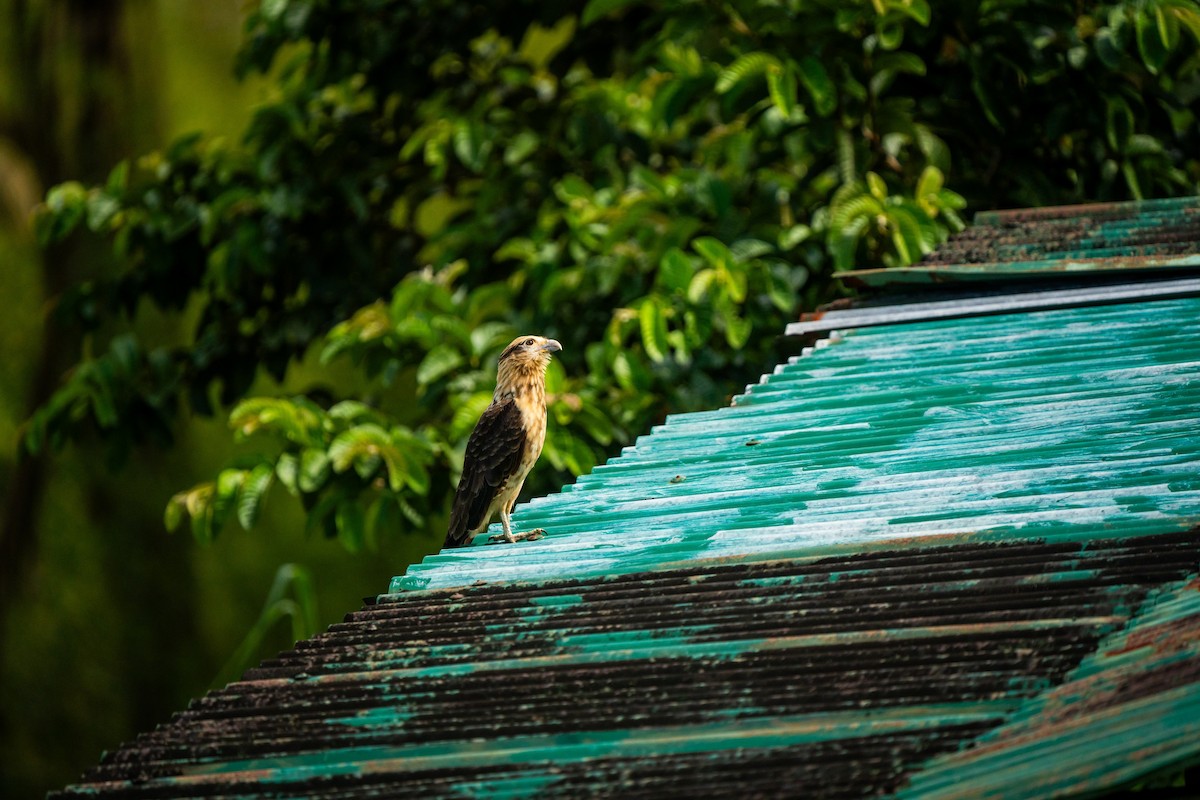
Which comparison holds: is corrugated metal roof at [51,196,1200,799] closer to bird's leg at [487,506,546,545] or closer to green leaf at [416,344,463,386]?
bird's leg at [487,506,546,545]

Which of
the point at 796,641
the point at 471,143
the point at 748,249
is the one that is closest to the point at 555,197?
the point at 471,143

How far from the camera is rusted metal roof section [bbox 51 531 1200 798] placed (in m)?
2.34

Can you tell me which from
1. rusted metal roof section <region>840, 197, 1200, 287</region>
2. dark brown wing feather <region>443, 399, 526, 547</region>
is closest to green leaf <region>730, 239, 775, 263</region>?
A: rusted metal roof section <region>840, 197, 1200, 287</region>

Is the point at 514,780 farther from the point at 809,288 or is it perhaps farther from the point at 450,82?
the point at 450,82

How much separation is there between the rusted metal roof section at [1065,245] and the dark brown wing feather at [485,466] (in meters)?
1.35

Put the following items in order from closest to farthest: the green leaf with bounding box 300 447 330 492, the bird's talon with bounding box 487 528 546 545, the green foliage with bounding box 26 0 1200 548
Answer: the bird's talon with bounding box 487 528 546 545, the green leaf with bounding box 300 447 330 492, the green foliage with bounding box 26 0 1200 548

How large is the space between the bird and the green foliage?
102 centimetres

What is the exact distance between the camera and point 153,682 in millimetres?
13961

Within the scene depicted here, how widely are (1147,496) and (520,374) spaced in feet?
8.45

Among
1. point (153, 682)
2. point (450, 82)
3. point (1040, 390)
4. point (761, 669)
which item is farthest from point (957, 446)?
point (153, 682)

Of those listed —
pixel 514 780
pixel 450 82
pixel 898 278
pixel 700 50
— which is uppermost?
pixel 450 82

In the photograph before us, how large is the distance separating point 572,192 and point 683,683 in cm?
501

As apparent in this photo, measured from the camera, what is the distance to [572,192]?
736cm

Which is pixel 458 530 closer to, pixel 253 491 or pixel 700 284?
pixel 253 491
